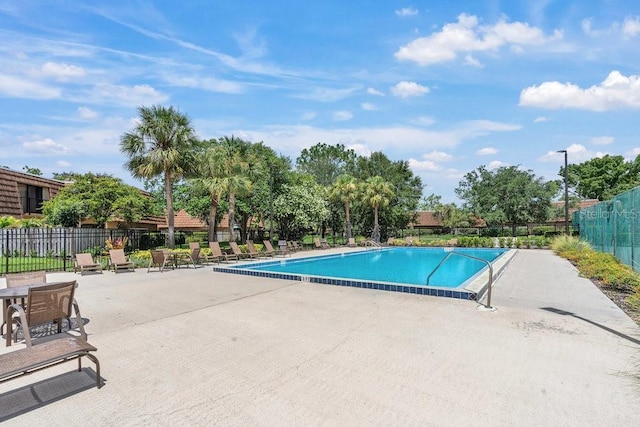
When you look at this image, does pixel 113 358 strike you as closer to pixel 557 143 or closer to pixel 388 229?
pixel 557 143

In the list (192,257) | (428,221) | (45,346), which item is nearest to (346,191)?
(192,257)

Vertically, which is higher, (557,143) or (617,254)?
(557,143)

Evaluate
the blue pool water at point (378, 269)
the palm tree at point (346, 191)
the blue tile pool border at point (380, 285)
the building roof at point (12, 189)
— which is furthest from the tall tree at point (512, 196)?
the building roof at point (12, 189)

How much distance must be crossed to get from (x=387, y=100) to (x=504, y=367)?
53.2 feet

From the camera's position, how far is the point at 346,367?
403cm

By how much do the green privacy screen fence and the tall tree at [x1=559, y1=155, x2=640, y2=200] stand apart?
42845 millimetres

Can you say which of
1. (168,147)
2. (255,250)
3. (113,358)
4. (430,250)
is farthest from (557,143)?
(113,358)

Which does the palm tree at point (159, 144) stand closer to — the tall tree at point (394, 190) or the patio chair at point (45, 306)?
the patio chair at point (45, 306)

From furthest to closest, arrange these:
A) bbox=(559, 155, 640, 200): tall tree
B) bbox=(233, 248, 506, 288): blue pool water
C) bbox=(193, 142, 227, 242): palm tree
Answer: bbox=(559, 155, 640, 200): tall tree
bbox=(193, 142, 227, 242): palm tree
bbox=(233, 248, 506, 288): blue pool water

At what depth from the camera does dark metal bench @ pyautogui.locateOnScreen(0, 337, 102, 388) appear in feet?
9.50

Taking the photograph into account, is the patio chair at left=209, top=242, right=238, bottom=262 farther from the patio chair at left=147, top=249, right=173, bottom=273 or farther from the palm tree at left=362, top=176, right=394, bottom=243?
the palm tree at left=362, top=176, right=394, bottom=243

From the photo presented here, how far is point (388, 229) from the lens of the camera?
122ft

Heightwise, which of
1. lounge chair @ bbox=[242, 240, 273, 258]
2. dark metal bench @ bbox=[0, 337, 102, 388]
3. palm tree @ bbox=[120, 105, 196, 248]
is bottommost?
lounge chair @ bbox=[242, 240, 273, 258]

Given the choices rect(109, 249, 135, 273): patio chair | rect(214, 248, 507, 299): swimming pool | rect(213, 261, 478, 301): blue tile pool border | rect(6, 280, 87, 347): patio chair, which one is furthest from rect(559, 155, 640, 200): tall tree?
rect(6, 280, 87, 347): patio chair
